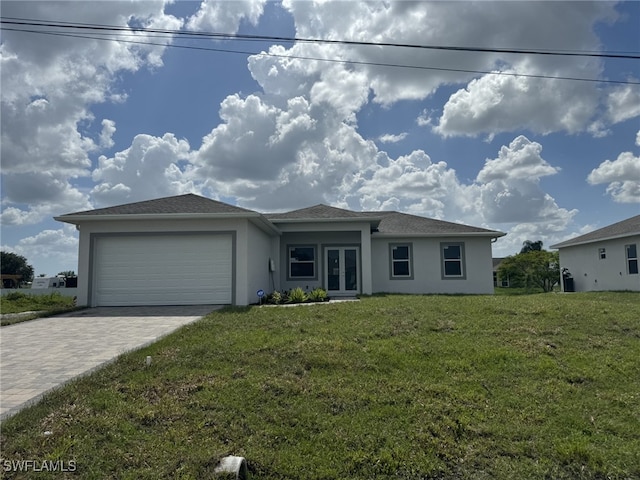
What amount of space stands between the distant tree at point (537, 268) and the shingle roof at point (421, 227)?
1696 cm

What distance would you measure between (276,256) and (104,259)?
6.31 metres

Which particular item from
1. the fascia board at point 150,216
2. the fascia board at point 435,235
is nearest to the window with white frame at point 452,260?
the fascia board at point 435,235

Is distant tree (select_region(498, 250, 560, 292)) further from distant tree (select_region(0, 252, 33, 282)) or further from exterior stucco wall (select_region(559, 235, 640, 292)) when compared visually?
distant tree (select_region(0, 252, 33, 282))

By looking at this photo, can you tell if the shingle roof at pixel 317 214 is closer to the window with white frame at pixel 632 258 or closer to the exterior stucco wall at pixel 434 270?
the exterior stucco wall at pixel 434 270

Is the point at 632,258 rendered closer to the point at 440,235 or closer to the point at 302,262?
the point at 440,235

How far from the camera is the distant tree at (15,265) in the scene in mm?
49438

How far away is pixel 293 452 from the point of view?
13.2ft

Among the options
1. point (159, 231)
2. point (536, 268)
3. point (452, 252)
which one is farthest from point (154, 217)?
point (536, 268)

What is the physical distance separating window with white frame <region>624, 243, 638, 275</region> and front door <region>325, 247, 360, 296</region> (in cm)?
1205

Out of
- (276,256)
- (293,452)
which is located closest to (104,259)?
(276,256)

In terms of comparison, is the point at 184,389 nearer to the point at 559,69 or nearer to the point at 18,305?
the point at 559,69

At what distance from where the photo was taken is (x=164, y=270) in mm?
13188

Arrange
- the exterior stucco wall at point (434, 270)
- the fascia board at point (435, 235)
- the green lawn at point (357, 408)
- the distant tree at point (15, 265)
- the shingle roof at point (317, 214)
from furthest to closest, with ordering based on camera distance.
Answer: the distant tree at point (15, 265) < the exterior stucco wall at point (434, 270) < the fascia board at point (435, 235) < the shingle roof at point (317, 214) < the green lawn at point (357, 408)

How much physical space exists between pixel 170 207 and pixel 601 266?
20.0 metres
